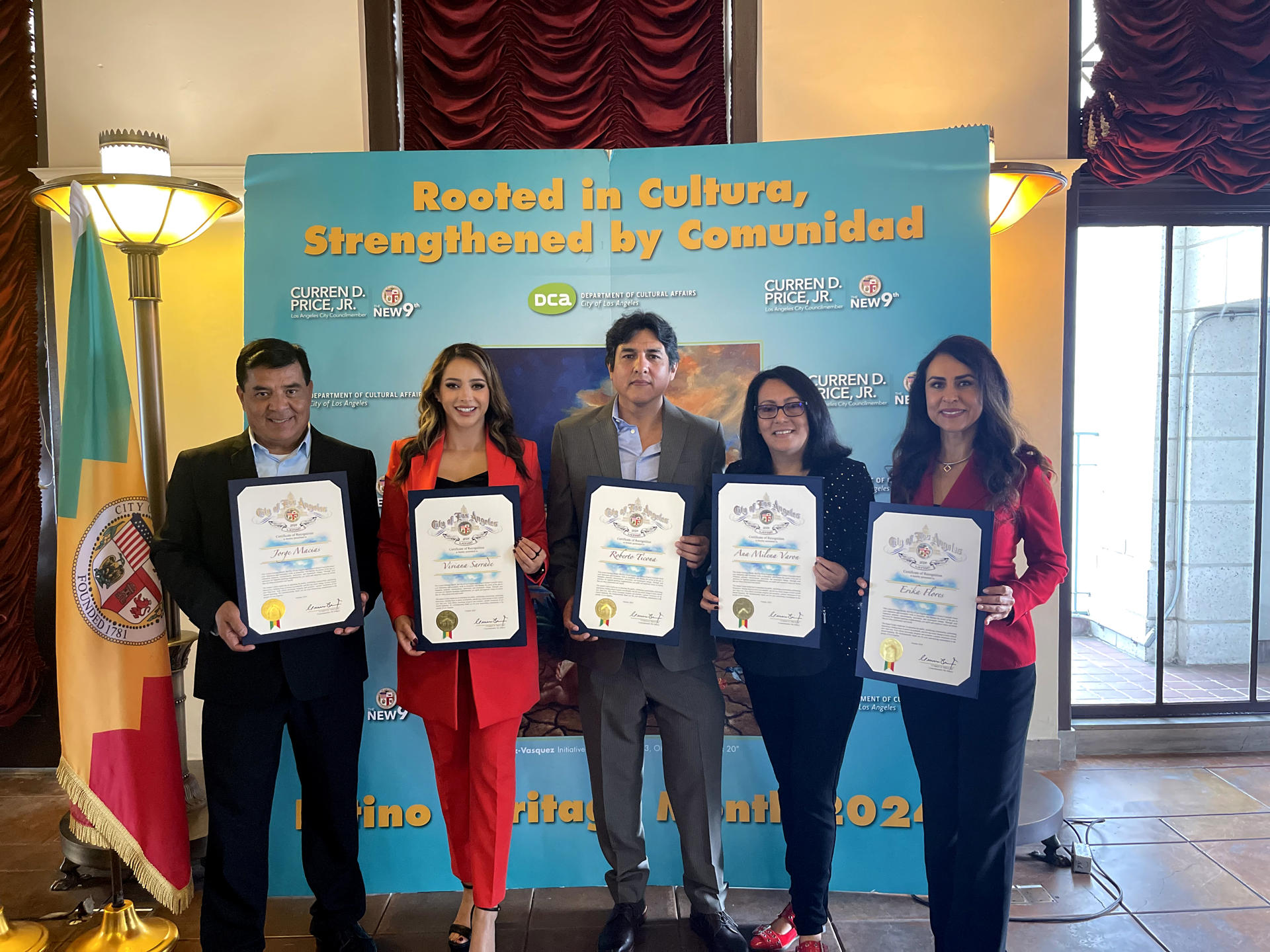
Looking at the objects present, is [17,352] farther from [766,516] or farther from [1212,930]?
[1212,930]

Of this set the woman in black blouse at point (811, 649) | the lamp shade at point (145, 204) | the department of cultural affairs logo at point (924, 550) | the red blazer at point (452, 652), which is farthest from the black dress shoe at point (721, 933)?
the lamp shade at point (145, 204)

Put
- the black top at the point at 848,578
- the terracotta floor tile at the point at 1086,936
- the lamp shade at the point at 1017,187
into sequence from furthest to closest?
the lamp shade at the point at 1017,187 < the terracotta floor tile at the point at 1086,936 < the black top at the point at 848,578

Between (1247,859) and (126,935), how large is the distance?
13.9ft

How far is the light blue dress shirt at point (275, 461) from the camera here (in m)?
2.35

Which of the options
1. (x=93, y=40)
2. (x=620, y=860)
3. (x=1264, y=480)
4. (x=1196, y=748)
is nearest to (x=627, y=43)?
(x=93, y=40)

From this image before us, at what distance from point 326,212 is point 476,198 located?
0.53 metres

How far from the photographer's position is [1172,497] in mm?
4324

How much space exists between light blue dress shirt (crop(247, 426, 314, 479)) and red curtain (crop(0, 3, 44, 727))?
2377 millimetres

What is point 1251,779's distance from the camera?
3908mm

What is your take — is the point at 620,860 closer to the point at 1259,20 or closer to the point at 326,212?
the point at 326,212

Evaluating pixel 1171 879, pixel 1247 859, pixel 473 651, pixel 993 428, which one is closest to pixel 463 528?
pixel 473 651

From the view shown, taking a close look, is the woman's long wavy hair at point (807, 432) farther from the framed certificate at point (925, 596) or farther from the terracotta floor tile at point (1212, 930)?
the terracotta floor tile at point (1212, 930)

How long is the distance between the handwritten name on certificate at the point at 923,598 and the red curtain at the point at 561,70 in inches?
97.7

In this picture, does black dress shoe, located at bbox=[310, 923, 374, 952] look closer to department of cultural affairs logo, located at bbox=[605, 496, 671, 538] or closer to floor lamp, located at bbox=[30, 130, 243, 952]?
floor lamp, located at bbox=[30, 130, 243, 952]
